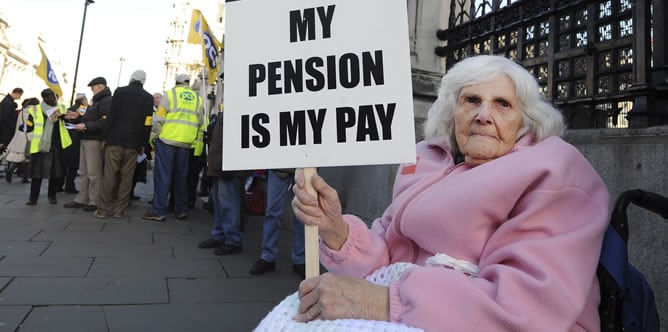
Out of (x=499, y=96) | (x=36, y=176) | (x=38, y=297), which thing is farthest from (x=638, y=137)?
(x=36, y=176)

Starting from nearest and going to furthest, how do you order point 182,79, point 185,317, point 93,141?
1. point 185,317
2. point 182,79
3. point 93,141

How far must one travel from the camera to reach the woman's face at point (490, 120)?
1.79m

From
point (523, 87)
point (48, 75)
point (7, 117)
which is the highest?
point (48, 75)

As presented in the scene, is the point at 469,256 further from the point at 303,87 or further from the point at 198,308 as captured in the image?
the point at 198,308

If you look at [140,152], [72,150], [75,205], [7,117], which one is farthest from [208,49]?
[7,117]

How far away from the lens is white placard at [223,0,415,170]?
1.63 metres

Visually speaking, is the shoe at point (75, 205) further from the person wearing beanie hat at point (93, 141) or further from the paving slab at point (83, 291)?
the paving slab at point (83, 291)

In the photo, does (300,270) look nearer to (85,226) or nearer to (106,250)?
(106,250)

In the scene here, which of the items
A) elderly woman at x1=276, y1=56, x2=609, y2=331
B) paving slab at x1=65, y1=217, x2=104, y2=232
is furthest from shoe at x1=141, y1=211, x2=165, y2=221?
elderly woman at x1=276, y1=56, x2=609, y2=331

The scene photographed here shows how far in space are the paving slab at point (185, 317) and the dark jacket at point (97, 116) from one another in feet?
16.1

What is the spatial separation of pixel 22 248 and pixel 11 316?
213 cm

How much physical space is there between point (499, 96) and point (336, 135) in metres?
0.64

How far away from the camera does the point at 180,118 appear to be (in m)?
6.85

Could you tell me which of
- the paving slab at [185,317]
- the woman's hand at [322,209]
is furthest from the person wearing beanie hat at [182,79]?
the woman's hand at [322,209]
